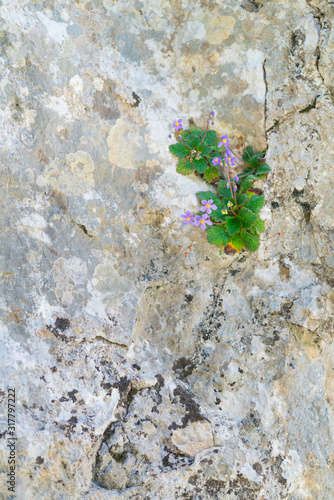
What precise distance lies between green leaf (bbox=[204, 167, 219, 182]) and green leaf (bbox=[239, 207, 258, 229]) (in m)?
0.38

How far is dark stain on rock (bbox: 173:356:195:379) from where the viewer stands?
9.84ft

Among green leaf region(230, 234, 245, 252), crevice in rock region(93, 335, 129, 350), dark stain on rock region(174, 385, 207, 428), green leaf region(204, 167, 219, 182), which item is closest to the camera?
dark stain on rock region(174, 385, 207, 428)

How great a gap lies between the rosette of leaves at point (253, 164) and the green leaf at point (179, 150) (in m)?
0.48

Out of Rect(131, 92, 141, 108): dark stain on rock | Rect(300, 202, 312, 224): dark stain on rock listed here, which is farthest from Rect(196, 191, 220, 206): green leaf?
Rect(131, 92, 141, 108): dark stain on rock

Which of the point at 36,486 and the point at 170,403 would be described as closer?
the point at 36,486

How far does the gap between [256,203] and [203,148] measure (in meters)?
0.62

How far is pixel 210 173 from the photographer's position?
3.18m

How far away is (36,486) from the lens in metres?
2.67

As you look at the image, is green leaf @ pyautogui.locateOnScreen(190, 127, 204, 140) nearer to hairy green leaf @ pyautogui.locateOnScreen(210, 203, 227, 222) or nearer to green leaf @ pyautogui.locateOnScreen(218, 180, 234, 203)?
green leaf @ pyautogui.locateOnScreen(218, 180, 234, 203)

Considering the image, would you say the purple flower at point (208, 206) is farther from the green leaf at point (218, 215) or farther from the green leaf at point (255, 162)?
the green leaf at point (255, 162)

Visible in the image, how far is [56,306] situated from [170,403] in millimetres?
1126

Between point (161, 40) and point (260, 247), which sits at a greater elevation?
point (161, 40)

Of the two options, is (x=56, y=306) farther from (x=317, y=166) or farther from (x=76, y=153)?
(x=317, y=166)

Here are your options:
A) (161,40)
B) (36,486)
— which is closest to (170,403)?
(36,486)
